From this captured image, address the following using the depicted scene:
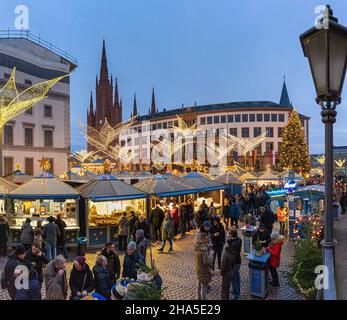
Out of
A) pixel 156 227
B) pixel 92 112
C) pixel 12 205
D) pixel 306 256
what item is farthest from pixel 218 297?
pixel 92 112

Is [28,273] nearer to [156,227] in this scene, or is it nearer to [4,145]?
[156,227]

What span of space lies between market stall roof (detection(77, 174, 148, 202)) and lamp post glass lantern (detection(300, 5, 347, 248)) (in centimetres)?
1209

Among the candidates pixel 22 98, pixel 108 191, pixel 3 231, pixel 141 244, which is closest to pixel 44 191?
pixel 3 231

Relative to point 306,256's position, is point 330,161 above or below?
above

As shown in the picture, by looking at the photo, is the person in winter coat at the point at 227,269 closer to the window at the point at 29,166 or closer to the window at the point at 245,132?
the window at the point at 29,166

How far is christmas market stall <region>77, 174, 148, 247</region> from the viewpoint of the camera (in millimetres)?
14453

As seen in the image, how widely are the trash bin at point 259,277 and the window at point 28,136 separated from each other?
32933 mm

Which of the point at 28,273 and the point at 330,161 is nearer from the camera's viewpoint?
the point at 330,161

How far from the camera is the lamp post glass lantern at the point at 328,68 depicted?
306cm

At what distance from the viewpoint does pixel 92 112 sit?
11181 centimetres

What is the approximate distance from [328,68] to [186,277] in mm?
8161

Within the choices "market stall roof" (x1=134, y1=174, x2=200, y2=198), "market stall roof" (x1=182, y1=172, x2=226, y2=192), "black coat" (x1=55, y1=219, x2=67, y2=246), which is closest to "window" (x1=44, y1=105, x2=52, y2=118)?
"market stall roof" (x1=182, y1=172, x2=226, y2=192)

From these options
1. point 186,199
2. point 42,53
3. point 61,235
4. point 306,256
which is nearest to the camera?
point 306,256

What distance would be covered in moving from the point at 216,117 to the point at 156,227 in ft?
213
